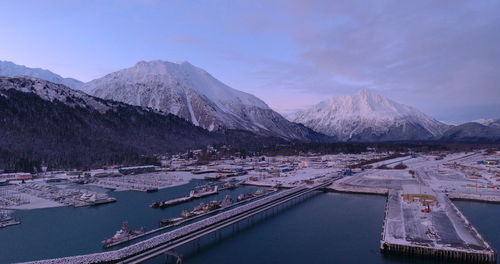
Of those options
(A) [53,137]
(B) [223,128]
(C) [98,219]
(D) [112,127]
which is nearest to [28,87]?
(D) [112,127]

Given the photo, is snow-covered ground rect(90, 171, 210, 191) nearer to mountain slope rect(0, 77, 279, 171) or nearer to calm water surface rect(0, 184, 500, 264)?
calm water surface rect(0, 184, 500, 264)

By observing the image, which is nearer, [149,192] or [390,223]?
[390,223]

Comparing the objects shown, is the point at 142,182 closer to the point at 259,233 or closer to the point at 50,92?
the point at 259,233

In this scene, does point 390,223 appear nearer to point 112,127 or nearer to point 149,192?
point 149,192

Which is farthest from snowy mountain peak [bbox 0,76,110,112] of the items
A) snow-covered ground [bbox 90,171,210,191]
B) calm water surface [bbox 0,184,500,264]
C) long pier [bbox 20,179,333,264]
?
long pier [bbox 20,179,333,264]

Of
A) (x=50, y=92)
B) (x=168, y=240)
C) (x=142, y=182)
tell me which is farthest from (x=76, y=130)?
(x=168, y=240)

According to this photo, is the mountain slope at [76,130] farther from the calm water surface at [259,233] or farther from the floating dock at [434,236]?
the floating dock at [434,236]
